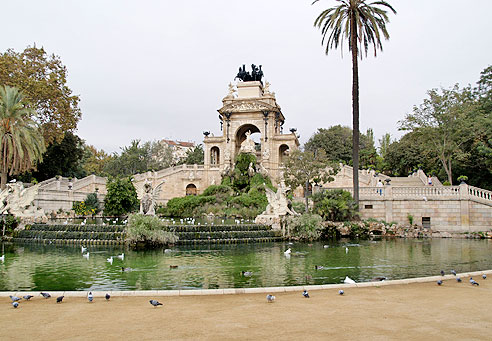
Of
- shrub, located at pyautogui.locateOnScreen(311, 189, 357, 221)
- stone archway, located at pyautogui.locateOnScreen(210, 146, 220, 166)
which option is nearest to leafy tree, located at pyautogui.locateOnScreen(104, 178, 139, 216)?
shrub, located at pyautogui.locateOnScreen(311, 189, 357, 221)

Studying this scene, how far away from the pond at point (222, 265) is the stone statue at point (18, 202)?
136 inches

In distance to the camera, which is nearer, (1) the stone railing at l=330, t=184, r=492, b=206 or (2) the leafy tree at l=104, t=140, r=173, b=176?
(1) the stone railing at l=330, t=184, r=492, b=206

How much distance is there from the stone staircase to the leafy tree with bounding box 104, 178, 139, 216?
41.4 feet

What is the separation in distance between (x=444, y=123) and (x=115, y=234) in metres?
26.7

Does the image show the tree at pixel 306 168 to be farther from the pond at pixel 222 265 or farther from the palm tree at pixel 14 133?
the palm tree at pixel 14 133

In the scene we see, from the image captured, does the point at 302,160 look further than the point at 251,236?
Yes

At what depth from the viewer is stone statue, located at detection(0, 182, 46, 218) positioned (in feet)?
71.3

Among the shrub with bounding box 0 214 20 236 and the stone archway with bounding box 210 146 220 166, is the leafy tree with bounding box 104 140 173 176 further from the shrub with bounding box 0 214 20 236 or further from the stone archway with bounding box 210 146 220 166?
the shrub with bounding box 0 214 20 236

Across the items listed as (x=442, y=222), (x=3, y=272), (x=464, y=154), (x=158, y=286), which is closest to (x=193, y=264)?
(x=158, y=286)

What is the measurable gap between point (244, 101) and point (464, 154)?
28.1m

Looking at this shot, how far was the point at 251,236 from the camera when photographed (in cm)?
2019

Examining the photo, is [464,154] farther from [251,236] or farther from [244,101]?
[244,101]

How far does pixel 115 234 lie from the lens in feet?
59.8

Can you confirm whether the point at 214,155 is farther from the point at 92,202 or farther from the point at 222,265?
the point at 222,265
